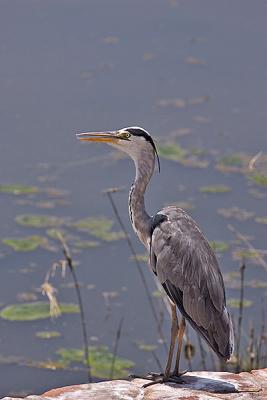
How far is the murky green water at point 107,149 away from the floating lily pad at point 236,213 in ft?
0.04

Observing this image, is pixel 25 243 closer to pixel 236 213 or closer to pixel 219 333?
pixel 236 213

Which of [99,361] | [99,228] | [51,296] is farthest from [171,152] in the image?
[51,296]

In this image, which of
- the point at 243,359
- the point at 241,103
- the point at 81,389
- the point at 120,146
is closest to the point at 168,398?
the point at 81,389

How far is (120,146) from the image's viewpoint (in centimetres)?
570

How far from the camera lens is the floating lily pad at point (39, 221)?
8.32 metres

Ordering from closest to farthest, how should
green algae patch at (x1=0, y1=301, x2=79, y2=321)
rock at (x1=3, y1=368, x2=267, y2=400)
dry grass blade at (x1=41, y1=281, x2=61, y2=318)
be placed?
rock at (x1=3, y1=368, x2=267, y2=400), dry grass blade at (x1=41, y1=281, x2=61, y2=318), green algae patch at (x1=0, y1=301, x2=79, y2=321)

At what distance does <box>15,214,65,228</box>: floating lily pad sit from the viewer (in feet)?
27.3

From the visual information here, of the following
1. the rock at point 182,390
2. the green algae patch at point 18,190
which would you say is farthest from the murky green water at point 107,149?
the rock at point 182,390

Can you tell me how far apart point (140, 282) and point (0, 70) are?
3.55 metres

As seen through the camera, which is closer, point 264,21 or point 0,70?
point 0,70

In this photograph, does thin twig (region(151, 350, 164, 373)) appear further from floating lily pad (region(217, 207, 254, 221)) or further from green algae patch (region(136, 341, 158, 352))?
floating lily pad (region(217, 207, 254, 221))

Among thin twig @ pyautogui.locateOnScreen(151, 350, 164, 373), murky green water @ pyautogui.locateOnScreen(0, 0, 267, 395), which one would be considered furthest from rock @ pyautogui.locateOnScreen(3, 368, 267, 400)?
murky green water @ pyautogui.locateOnScreen(0, 0, 267, 395)

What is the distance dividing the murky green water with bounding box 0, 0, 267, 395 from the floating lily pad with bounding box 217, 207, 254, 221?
11mm

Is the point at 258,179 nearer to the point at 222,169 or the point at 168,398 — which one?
the point at 222,169
